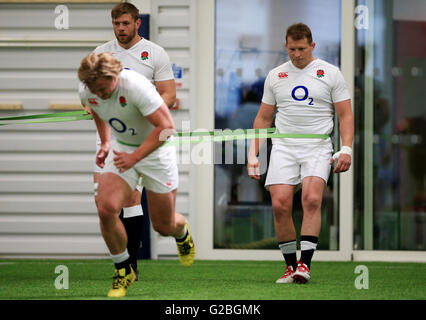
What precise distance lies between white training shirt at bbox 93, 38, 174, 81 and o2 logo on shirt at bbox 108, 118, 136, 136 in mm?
1148

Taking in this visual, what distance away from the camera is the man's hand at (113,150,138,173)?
14.0 feet

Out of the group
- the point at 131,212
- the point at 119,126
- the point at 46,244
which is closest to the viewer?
the point at 119,126

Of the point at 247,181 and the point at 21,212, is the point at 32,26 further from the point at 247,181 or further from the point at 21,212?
the point at 247,181

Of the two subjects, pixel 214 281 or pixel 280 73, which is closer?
pixel 280 73

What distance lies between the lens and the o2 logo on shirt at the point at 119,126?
441 centimetres

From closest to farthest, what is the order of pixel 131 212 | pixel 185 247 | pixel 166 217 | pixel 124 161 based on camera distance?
pixel 124 161, pixel 166 217, pixel 185 247, pixel 131 212

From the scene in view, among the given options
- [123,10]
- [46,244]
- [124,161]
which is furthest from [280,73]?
[46,244]

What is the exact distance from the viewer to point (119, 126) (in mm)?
4441

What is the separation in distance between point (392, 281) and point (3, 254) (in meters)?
3.86

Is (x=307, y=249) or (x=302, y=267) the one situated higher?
(x=307, y=249)

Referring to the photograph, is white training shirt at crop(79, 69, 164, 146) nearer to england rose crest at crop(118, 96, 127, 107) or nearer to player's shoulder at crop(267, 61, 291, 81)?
england rose crest at crop(118, 96, 127, 107)

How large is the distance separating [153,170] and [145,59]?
3.98 feet

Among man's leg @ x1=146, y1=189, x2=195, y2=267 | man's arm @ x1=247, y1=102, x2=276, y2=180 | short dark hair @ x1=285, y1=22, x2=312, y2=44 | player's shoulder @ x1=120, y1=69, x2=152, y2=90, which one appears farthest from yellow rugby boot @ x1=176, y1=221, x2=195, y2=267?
short dark hair @ x1=285, y1=22, x2=312, y2=44

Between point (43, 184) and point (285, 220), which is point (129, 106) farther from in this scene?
point (43, 184)
